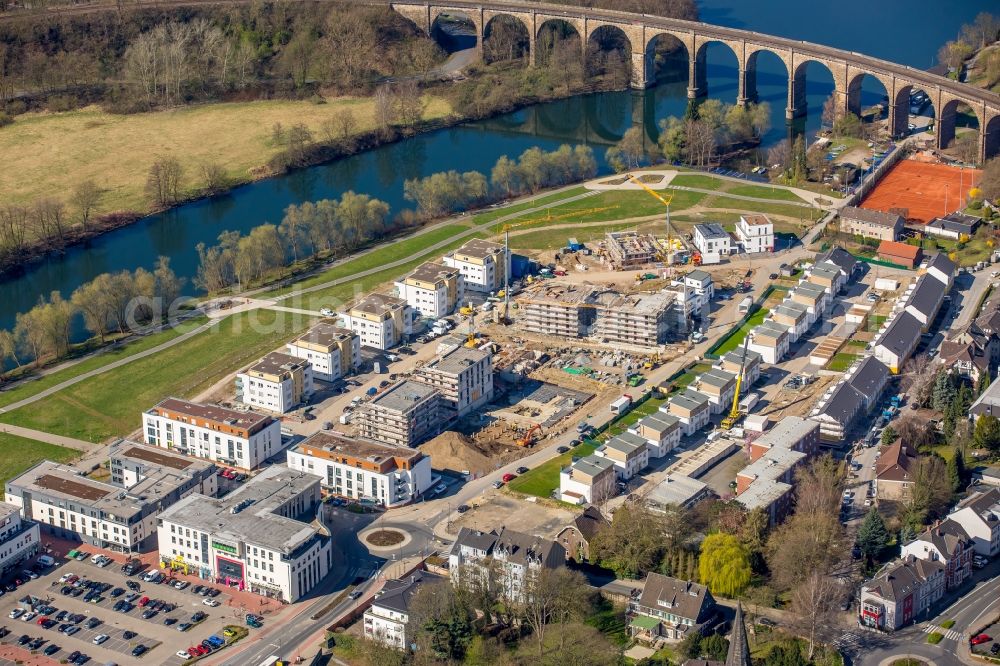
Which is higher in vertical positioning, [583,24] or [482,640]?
[583,24]

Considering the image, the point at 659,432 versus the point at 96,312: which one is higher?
the point at 96,312

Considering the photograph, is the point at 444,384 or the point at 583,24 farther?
the point at 583,24

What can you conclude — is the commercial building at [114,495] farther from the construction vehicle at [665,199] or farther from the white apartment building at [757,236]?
the white apartment building at [757,236]

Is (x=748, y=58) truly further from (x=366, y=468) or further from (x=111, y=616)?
(x=111, y=616)

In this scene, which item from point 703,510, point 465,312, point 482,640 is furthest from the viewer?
point 465,312

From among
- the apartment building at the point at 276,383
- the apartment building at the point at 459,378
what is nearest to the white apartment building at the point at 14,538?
the apartment building at the point at 276,383

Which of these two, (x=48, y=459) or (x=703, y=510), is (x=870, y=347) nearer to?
(x=703, y=510)

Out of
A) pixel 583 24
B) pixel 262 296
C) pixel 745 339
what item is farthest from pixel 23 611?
pixel 583 24

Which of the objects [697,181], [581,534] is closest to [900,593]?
[581,534]
